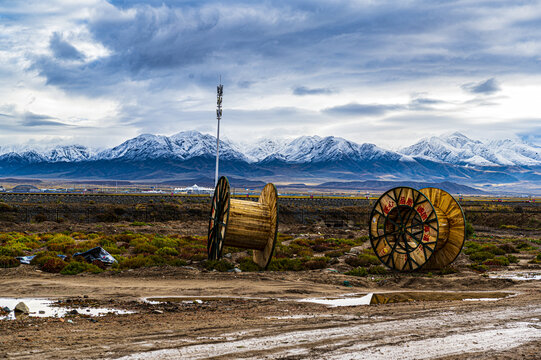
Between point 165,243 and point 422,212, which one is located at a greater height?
point 422,212

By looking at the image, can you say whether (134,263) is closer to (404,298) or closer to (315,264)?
(315,264)

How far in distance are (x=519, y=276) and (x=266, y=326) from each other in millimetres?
13402

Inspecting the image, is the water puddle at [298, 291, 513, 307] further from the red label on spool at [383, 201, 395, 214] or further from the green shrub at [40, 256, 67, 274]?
the green shrub at [40, 256, 67, 274]

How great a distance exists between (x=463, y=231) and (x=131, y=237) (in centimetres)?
1950

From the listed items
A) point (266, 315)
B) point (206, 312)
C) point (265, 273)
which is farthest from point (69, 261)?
point (266, 315)

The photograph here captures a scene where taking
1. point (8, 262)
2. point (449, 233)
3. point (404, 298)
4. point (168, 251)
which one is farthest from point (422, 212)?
point (8, 262)

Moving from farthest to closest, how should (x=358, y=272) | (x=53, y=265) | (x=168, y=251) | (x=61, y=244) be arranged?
(x=61, y=244)
(x=168, y=251)
(x=358, y=272)
(x=53, y=265)

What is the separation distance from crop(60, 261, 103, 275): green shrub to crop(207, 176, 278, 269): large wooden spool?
4.94m

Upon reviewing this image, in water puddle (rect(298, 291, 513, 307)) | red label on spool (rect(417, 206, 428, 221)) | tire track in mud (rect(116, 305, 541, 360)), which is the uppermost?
red label on spool (rect(417, 206, 428, 221))

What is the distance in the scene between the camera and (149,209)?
55.4 metres

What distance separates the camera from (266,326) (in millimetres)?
9914

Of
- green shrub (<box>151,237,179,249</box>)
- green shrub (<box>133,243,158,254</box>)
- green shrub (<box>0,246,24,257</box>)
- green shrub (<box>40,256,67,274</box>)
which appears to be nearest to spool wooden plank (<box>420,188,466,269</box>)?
green shrub (<box>133,243,158,254</box>)

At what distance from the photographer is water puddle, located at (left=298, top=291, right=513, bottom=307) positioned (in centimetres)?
1388

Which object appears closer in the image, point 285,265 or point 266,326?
point 266,326
